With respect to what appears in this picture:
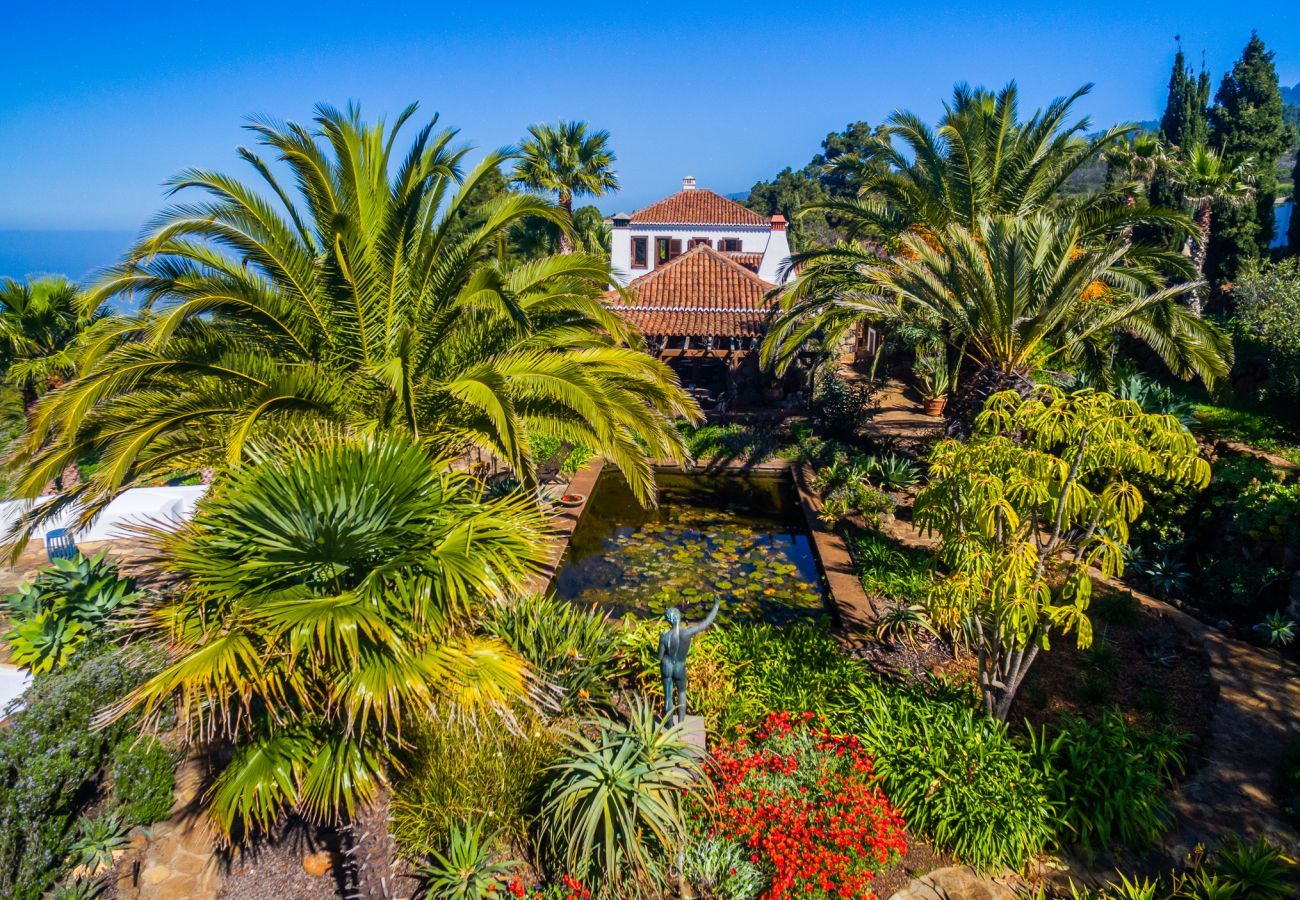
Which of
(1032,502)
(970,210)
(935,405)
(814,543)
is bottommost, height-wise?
(814,543)

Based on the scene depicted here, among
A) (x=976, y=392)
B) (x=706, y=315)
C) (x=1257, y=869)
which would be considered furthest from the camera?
Answer: (x=706, y=315)

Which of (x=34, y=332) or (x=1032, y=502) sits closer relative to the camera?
(x=1032, y=502)

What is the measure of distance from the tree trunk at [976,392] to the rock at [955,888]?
570 centimetres

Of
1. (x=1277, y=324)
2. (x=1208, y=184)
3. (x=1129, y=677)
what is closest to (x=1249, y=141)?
(x=1208, y=184)

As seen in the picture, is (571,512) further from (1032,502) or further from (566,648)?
(1032,502)

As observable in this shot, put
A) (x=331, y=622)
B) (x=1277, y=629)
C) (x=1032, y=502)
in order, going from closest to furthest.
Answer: (x=331, y=622), (x=1032, y=502), (x=1277, y=629)

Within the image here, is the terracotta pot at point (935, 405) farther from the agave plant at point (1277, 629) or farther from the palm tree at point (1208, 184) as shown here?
the agave plant at point (1277, 629)

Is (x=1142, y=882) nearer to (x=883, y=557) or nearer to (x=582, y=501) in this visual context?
(x=883, y=557)

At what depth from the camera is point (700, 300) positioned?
68.4 ft

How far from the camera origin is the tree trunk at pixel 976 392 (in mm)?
9805

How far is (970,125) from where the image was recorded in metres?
11.1

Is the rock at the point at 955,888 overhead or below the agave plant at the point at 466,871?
below

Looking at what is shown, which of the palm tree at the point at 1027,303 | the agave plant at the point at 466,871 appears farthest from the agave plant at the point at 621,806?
the palm tree at the point at 1027,303

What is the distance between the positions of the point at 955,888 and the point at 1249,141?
28.9 metres
